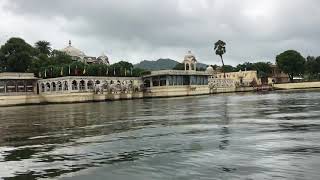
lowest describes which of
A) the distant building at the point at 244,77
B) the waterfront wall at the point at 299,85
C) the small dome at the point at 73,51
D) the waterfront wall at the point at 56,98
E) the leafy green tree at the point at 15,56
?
the waterfront wall at the point at 56,98

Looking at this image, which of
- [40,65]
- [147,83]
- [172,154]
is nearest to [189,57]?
[147,83]

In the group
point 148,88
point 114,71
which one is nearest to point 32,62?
point 114,71

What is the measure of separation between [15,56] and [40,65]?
24.9 ft

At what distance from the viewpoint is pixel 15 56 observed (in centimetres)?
13862

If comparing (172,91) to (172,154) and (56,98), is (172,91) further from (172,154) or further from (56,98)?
(172,154)

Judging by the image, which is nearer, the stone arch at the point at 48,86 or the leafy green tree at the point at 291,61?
the stone arch at the point at 48,86

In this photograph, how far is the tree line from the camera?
409 ft

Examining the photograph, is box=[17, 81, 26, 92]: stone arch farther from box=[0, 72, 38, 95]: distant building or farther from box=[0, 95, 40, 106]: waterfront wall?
box=[0, 95, 40, 106]: waterfront wall

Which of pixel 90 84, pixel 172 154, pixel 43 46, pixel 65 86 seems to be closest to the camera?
pixel 172 154

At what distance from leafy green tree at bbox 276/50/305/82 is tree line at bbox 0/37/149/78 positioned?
70912mm

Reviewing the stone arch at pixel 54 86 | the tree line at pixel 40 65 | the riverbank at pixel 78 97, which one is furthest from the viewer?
the tree line at pixel 40 65

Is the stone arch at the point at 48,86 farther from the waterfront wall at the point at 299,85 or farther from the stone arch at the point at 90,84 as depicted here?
the waterfront wall at the point at 299,85

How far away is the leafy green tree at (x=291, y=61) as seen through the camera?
19075 cm

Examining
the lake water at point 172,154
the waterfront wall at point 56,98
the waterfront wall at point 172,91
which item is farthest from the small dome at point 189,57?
Result: the lake water at point 172,154
